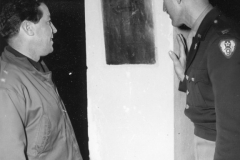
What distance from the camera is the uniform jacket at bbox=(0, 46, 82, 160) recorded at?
1.22 metres

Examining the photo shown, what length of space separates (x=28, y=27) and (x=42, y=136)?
0.52 m

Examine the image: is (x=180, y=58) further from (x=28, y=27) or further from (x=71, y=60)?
(x=71, y=60)

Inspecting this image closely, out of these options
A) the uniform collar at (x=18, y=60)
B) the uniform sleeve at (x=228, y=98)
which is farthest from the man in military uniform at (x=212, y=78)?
the uniform collar at (x=18, y=60)

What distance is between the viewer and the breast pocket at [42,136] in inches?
52.0

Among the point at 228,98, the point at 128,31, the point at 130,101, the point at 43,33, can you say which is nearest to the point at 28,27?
the point at 43,33

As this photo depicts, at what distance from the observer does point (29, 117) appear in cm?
130

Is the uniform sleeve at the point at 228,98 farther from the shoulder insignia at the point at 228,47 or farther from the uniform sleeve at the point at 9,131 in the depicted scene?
the uniform sleeve at the point at 9,131

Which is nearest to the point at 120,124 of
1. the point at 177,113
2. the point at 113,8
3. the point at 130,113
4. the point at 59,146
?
the point at 130,113

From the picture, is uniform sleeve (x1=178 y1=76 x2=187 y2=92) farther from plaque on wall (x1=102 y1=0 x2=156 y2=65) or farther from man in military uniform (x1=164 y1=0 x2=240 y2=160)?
plaque on wall (x1=102 y1=0 x2=156 y2=65)

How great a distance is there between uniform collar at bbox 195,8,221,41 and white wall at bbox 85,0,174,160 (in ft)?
1.24

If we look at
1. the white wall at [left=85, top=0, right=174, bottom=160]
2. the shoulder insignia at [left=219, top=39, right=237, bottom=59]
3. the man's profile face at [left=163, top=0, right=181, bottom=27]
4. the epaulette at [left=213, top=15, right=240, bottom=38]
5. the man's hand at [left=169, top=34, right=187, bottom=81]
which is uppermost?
the man's profile face at [left=163, top=0, right=181, bottom=27]

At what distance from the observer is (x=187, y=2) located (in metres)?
1.36

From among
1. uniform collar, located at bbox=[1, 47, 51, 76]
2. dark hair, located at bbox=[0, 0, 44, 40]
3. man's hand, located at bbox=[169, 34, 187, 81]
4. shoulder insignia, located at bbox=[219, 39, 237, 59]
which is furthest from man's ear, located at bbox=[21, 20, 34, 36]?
shoulder insignia, located at bbox=[219, 39, 237, 59]

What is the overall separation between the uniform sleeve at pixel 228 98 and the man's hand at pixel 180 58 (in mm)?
484
